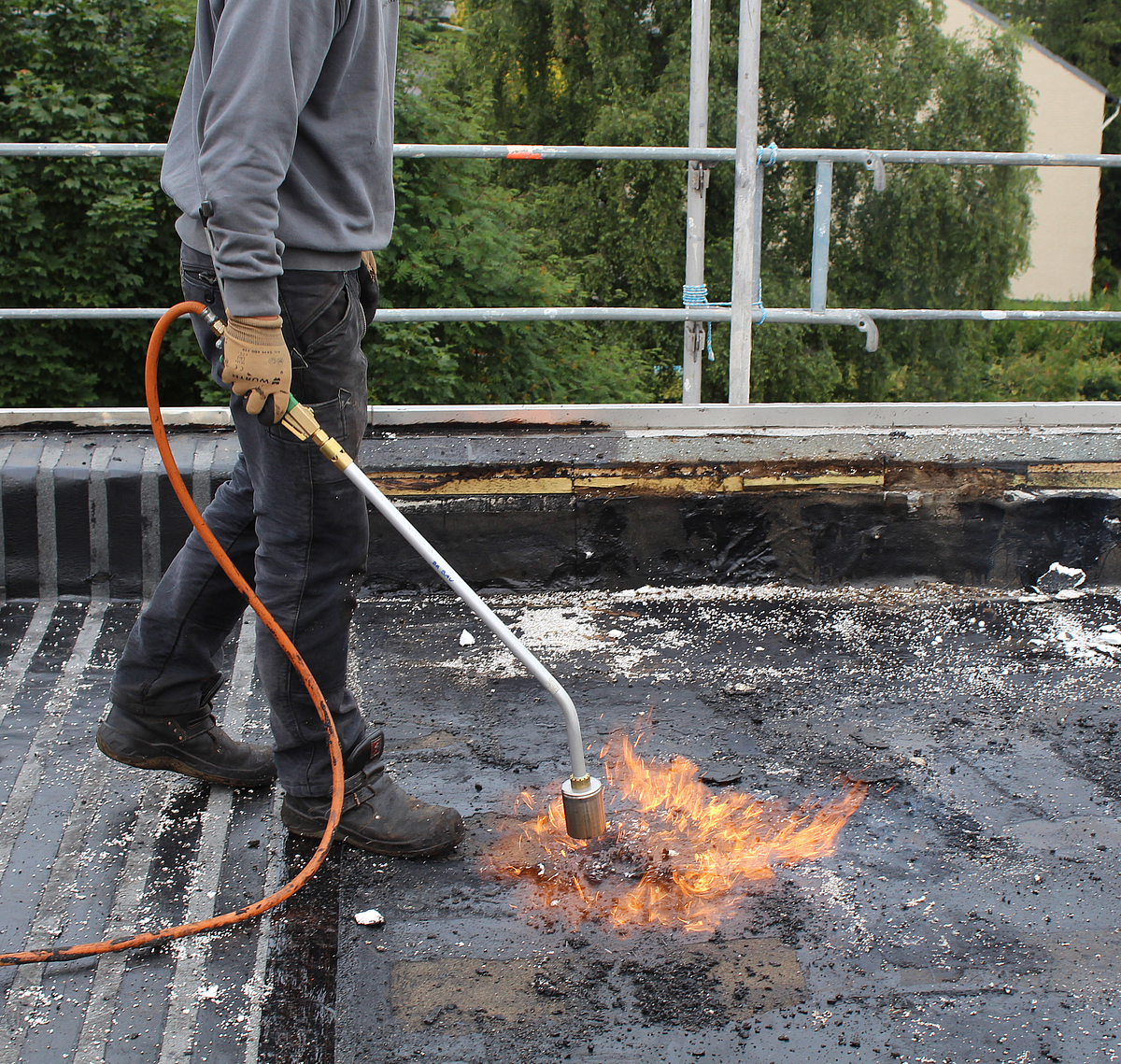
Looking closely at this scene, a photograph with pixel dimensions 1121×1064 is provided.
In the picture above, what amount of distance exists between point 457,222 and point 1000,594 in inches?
226

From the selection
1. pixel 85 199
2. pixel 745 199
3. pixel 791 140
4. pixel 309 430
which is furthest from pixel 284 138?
pixel 791 140

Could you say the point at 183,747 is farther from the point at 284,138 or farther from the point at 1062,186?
the point at 1062,186

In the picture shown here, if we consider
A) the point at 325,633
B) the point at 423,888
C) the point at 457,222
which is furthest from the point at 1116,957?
the point at 457,222

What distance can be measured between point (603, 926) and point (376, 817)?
0.58 metres

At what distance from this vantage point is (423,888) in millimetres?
2465

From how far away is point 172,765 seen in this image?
282cm

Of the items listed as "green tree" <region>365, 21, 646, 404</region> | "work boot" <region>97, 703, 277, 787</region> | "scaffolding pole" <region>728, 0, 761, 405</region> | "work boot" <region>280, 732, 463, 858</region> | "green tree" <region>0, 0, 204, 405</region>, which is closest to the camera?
"work boot" <region>280, 732, 463, 858</region>

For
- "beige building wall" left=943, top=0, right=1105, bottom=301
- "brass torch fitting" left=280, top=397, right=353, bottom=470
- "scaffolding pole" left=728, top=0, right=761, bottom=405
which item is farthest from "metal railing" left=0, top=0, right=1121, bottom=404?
"beige building wall" left=943, top=0, right=1105, bottom=301

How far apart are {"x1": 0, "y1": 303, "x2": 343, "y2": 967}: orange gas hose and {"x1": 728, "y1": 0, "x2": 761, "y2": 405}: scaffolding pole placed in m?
2.17

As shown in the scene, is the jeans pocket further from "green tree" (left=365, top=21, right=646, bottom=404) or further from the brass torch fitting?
"green tree" (left=365, top=21, right=646, bottom=404)

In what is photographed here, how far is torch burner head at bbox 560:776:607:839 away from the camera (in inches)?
96.0

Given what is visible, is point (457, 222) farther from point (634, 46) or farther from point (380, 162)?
point (634, 46)

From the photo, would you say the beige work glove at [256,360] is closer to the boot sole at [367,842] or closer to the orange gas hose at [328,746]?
the orange gas hose at [328,746]

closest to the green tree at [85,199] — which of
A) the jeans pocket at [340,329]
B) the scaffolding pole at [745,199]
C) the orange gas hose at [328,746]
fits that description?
the scaffolding pole at [745,199]
